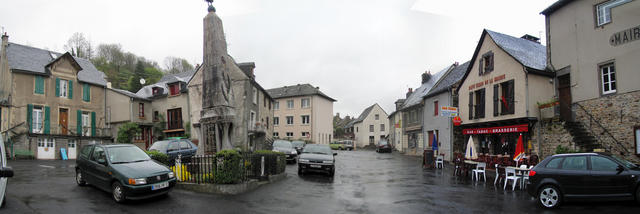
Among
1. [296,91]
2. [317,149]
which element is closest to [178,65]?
[296,91]

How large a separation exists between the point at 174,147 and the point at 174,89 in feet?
58.9

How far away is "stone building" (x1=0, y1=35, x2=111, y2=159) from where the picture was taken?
24.5m

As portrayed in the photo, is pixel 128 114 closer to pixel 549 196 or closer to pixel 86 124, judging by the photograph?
pixel 86 124

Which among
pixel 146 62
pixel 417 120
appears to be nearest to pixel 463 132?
pixel 417 120

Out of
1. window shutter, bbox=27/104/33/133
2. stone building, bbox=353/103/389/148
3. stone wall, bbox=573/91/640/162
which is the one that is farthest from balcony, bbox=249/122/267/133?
stone building, bbox=353/103/389/148

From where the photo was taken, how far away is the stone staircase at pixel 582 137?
1504 centimetres

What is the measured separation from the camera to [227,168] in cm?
1006

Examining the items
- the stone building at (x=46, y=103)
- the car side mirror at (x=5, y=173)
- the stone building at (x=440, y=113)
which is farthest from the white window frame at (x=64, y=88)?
the stone building at (x=440, y=113)

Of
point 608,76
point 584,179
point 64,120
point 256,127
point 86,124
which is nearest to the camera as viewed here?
point 584,179

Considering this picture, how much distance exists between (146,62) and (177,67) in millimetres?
7185

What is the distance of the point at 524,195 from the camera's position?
10633 millimetres

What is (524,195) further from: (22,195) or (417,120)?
(417,120)

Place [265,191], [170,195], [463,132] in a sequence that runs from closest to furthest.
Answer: [170,195], [265,191], [463,132]

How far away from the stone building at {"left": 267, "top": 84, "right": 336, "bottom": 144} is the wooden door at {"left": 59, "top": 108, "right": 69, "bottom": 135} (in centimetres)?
2535
